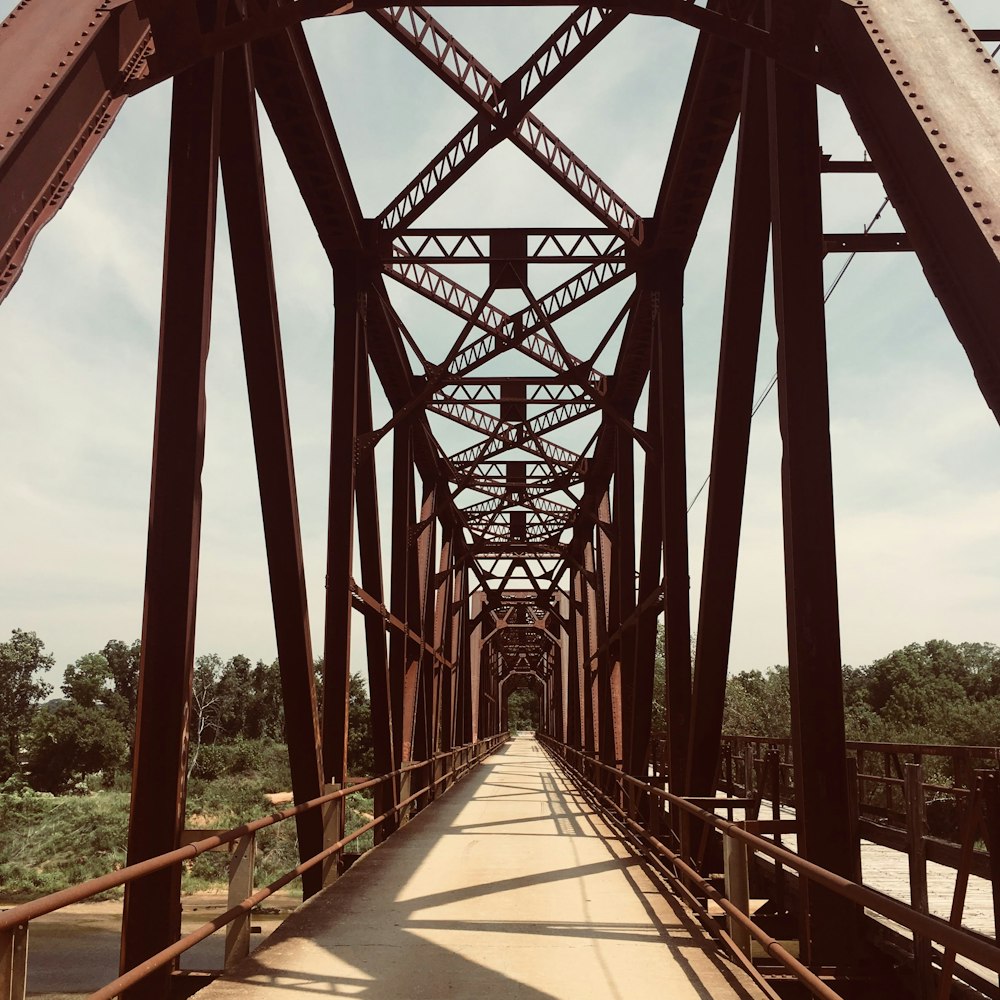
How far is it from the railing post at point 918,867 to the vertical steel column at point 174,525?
446cm

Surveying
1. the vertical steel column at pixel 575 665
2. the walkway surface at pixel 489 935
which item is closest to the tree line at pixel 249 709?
the vertical steel column at pixel 575 665

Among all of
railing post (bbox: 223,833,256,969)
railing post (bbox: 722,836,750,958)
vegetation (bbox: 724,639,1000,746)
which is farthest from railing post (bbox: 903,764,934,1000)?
vegetation (bbox: 724,639,1000,746)

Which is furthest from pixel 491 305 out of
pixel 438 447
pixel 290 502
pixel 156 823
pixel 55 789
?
pixel 55 789

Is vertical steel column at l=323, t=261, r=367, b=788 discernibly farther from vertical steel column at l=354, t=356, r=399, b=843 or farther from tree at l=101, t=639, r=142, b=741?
tree at l=101, t=639, r=142, b=741

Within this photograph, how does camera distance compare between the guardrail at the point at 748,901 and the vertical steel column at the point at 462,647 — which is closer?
the guardrail at the point at 748,901

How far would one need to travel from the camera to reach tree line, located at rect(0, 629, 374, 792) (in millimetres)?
72750

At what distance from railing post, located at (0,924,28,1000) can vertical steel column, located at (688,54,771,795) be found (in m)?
5.39

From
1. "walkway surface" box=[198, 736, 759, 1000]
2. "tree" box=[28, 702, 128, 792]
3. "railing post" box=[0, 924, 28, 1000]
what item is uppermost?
"railing post" box=[0, 924, 28, 1000]

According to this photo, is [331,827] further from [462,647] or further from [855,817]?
[462,647]

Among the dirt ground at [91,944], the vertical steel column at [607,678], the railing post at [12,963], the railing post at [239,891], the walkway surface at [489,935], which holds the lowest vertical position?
the dirt ground at [91,944]

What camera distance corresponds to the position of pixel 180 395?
541 centimetres

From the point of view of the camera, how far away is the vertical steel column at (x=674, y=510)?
10.6 m

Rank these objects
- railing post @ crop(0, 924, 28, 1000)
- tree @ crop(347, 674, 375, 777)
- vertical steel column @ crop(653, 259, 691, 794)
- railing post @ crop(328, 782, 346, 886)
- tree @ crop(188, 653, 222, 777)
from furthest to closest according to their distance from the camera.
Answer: tree @ crop(188, 653, 222, 777)
tree @ crop(347, 674, 375, 777)
vertical steel column @ crop(653, 259, 691, 794)
railing post @ crop(328, 782, 346, 886)
railing post @ crop(0, 924, 28, 1000)

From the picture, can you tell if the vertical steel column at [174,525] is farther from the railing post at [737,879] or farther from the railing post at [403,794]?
the railing post at [403,794]
